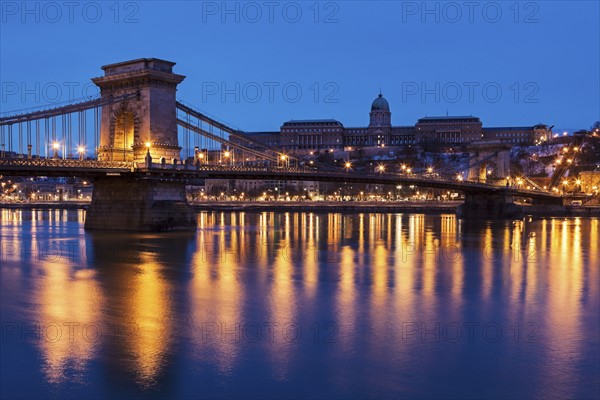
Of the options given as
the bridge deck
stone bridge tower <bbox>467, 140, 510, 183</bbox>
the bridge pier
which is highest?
stone bridge tower <bbox>467, 140, 510, 183</bbox>

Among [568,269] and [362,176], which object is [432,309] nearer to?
[568,269]

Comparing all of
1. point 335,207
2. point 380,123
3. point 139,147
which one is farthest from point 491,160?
point 380,123

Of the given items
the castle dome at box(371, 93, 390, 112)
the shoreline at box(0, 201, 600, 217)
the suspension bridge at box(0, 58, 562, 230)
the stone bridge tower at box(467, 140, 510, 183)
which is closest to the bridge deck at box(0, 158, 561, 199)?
the suspension bridge at box(0, 58, 562, 230)

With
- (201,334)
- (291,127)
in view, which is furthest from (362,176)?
(291,127)

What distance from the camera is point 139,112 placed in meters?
39.0

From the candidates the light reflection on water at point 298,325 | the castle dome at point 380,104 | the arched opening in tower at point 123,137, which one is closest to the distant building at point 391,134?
the castle dome at point 380,104

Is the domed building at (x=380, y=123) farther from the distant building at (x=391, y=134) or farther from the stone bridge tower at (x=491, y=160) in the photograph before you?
the stone bridge tower at (x=491, y=160)

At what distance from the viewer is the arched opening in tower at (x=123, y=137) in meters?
39.8

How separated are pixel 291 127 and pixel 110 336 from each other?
154 m

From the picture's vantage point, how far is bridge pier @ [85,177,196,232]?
1478 inches

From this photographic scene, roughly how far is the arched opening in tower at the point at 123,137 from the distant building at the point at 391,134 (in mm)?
115183

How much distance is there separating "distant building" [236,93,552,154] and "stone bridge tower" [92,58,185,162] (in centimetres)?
11525

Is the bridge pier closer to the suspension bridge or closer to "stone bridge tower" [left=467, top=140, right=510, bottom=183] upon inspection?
the suspension bridge

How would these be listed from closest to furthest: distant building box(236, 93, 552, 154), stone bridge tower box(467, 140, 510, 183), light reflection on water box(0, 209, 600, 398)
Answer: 1. light reflection on water box(0, 209, 600, 398)
2. stone bridge tower box(467, 140, 510, 183)
3. distant building box(236, 93, 552, 154)
